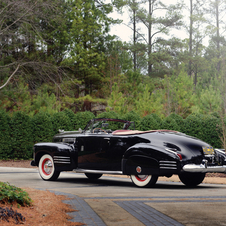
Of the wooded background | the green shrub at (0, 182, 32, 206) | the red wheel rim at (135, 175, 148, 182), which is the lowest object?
the red wheel rim at (135, 175, 148, 182)

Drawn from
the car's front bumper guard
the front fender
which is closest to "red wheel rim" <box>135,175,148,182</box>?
the car's front bumper guard

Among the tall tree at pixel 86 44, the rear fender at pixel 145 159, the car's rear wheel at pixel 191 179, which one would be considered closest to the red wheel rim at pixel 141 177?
the rear fender at pixel 145 159

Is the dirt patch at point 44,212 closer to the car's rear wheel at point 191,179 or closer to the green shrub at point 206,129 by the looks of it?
the car's rear wheel at point 191,179

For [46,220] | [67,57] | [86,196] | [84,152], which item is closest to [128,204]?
[86,196]

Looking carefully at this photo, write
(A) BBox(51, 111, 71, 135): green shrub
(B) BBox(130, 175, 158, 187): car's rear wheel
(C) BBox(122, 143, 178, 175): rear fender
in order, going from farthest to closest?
(A) BBox(51, 111, 71, 135): green shrub → (B) BBox(130, 175, 158, 187): car's rear wheel → (C) BBox(122, 143, 178, 175): rear fender

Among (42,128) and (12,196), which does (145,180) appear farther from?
(42,128)

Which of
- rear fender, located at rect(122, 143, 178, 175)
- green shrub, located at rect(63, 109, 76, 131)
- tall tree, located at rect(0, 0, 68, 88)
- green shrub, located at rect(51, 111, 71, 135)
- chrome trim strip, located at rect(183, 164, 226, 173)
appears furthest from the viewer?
tall tree, located at rect(0, 0, 68, 88)

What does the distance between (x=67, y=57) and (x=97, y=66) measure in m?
2.51

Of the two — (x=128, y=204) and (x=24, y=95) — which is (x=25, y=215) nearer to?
(x=128, y=204)

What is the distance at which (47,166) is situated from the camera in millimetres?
10836

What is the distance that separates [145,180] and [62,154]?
8.69 feet

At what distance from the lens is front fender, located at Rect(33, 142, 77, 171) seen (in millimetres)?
10195

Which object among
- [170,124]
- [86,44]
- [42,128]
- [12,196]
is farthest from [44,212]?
[86,44]

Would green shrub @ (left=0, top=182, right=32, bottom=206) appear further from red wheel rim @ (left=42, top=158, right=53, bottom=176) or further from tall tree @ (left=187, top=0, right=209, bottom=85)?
tall tree @ (left=187, top=0, right=209, bottom=85)
